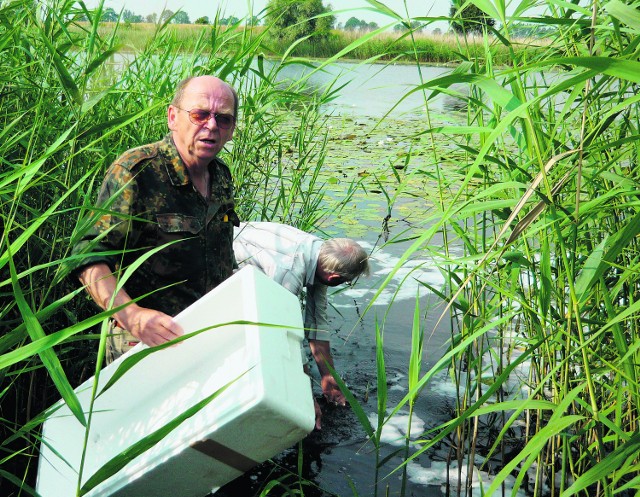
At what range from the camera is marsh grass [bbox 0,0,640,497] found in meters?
1.38

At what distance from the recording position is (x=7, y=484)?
2.00m

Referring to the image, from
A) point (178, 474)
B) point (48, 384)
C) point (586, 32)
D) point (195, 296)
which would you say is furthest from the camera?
point (195, 296)

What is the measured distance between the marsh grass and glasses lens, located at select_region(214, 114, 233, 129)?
0.22 meters

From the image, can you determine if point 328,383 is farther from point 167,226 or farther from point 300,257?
point 167,226

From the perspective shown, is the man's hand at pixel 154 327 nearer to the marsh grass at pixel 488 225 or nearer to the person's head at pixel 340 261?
the marsh grass at pixel 488 225

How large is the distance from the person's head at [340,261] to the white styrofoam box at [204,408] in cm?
86

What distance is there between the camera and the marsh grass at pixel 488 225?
1379 mm

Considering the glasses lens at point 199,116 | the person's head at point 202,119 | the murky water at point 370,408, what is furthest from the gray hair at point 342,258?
the glasses lens at point 199,116

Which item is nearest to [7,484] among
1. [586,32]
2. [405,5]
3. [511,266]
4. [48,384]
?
[48,384]

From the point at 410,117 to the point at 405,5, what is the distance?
1086 centimetres

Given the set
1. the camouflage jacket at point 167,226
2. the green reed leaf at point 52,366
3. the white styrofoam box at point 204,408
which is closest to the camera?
the green reed leaf at point 52,366

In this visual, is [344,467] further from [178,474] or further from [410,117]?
[410,117]

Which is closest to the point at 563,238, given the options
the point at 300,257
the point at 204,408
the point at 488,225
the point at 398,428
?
the point at 488,225

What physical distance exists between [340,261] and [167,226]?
902mm
